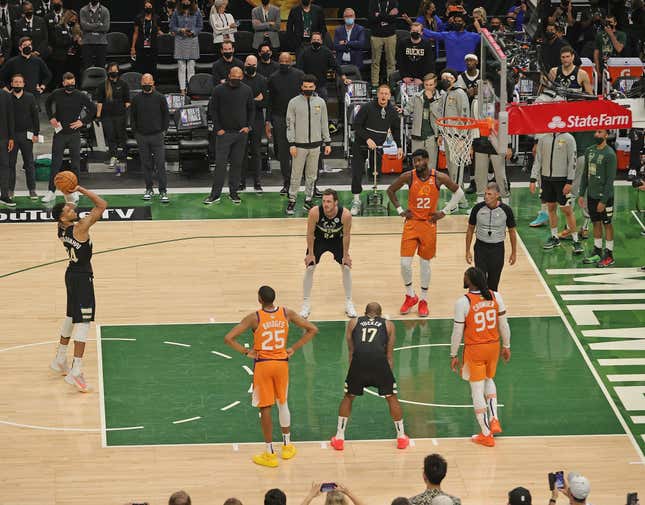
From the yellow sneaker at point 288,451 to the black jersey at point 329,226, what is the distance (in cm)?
391

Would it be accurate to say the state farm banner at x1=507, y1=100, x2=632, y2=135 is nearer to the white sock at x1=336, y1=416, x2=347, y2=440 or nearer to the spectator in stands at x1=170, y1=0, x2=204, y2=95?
the white sock at x1=336, y1=416, x2=347, y2=440

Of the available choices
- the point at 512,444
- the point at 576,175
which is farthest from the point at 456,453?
the point at 576,175

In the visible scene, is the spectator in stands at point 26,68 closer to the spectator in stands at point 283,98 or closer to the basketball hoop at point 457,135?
the spectator in stands at point 283,98

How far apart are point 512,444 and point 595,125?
5456mm

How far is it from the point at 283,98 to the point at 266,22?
14.5 feet

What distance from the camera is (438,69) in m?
28.7

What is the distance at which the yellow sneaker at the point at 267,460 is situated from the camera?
13938mm

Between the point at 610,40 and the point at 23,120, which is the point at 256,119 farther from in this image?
the point at 610,40

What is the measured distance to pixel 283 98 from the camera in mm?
23703

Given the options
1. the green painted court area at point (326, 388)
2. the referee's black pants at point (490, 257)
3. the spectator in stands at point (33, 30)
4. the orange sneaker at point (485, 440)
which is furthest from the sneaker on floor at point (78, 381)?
the spectator in stands at point (33, 30)

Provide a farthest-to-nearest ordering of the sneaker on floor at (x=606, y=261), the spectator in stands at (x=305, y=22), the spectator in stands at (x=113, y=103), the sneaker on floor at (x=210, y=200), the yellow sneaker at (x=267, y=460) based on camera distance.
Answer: the spectator in stands at (x=305, y=22) → the spectator in stands at (x=113, y=103) → the sneaker on floor at (x=210, y=200) → the sneaker on floor at (x=606, y=261) → the yellow sneaker at (x=267, y=460)

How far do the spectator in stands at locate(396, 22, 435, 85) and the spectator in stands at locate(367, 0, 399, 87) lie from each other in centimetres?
116

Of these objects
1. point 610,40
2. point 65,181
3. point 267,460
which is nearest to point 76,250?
point 65,181

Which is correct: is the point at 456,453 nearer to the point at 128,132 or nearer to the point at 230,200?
the point at 230,200
